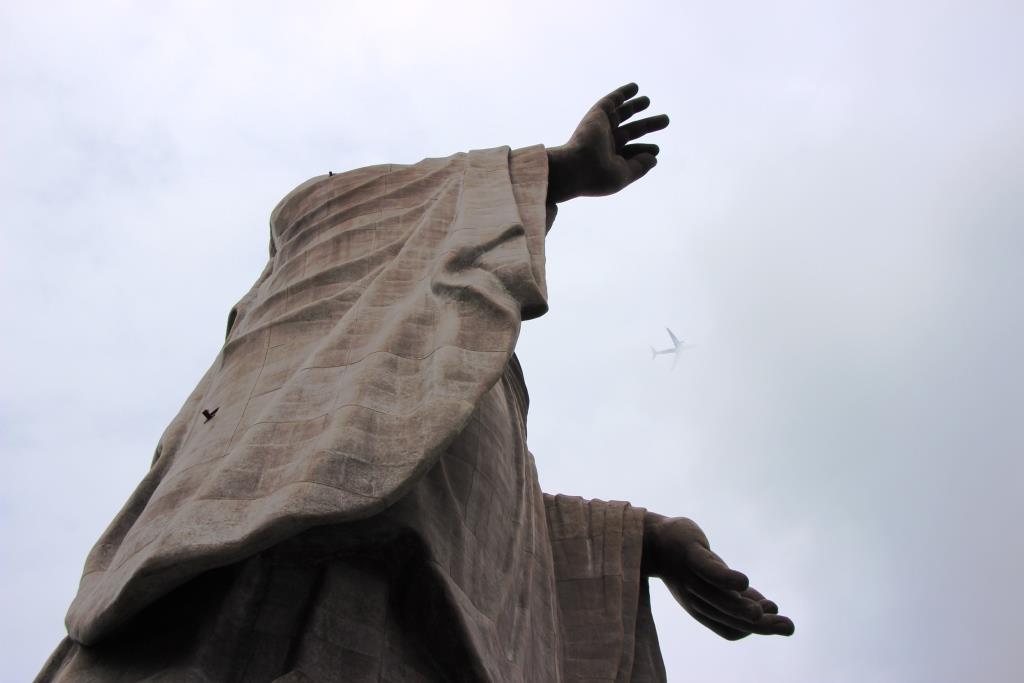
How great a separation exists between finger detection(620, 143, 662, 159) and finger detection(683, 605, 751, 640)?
304 centimetres

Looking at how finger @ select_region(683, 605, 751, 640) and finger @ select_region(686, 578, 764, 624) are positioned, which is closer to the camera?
finger @ select_region(686, 578, 764, 624)

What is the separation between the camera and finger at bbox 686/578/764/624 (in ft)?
20.2

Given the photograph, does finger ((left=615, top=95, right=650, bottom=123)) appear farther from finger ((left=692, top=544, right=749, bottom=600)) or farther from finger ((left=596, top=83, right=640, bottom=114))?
finger ((left=692, top=544, right=749, bottom=600))

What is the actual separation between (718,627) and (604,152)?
3.05 meters

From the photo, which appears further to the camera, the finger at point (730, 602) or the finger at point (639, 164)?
the finger at point (639, 164)

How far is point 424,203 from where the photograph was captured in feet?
19.1

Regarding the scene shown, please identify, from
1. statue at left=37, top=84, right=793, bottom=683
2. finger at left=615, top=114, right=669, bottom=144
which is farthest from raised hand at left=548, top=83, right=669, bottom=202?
statue at left=37, top=84, right=793, bottom=683

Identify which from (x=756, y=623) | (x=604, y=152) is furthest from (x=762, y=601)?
(x=604, y=152)

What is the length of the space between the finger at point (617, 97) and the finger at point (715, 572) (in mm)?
2895

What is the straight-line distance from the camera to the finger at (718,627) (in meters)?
6.31

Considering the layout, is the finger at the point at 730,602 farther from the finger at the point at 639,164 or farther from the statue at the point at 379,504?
the finger at the point at 639,164

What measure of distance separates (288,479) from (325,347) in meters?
0.99

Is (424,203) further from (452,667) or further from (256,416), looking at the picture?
(452,667)

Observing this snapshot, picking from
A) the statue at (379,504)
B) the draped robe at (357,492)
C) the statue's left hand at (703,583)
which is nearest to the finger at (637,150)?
the statue at (379,504)
